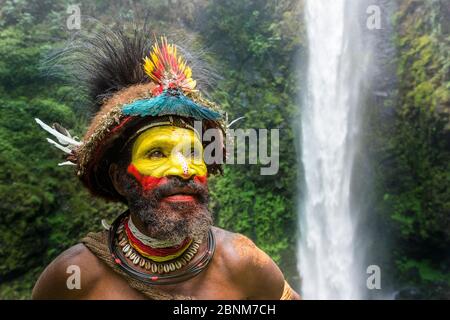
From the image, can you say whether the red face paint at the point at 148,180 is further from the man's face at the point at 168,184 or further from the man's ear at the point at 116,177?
the man's ear at the point at 116,177

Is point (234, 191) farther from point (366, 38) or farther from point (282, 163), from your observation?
point (366, 38)

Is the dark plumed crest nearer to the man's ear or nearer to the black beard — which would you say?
the man's ear

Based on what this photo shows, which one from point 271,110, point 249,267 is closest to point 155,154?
point 249,267

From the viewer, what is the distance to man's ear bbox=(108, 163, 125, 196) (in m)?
1.98

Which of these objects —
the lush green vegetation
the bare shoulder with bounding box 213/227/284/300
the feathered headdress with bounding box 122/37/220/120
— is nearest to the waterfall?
the lush green vegetation

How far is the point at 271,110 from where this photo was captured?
8.52 metres

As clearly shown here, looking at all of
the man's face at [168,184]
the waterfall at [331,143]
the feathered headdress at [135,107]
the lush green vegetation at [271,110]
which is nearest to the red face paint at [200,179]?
the man's face at [168,184]

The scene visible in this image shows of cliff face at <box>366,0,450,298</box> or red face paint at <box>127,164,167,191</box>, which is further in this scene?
cliff face at <box>366,0,450,298</box>

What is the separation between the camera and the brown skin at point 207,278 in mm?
1903

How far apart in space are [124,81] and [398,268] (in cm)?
803

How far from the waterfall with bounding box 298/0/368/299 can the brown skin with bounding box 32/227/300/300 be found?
255 inches

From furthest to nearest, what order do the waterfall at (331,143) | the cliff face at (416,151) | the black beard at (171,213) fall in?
the waterfall at (331,143), the cliff face at (416,151), the black beard at (171,213)

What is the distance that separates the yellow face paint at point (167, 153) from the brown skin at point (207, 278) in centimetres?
48

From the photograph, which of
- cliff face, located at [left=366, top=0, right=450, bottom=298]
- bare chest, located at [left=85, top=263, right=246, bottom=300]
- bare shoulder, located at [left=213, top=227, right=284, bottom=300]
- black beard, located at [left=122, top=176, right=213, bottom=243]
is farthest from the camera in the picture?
cliff face, located at [left=366, top=0, right=450, bottom=298]
